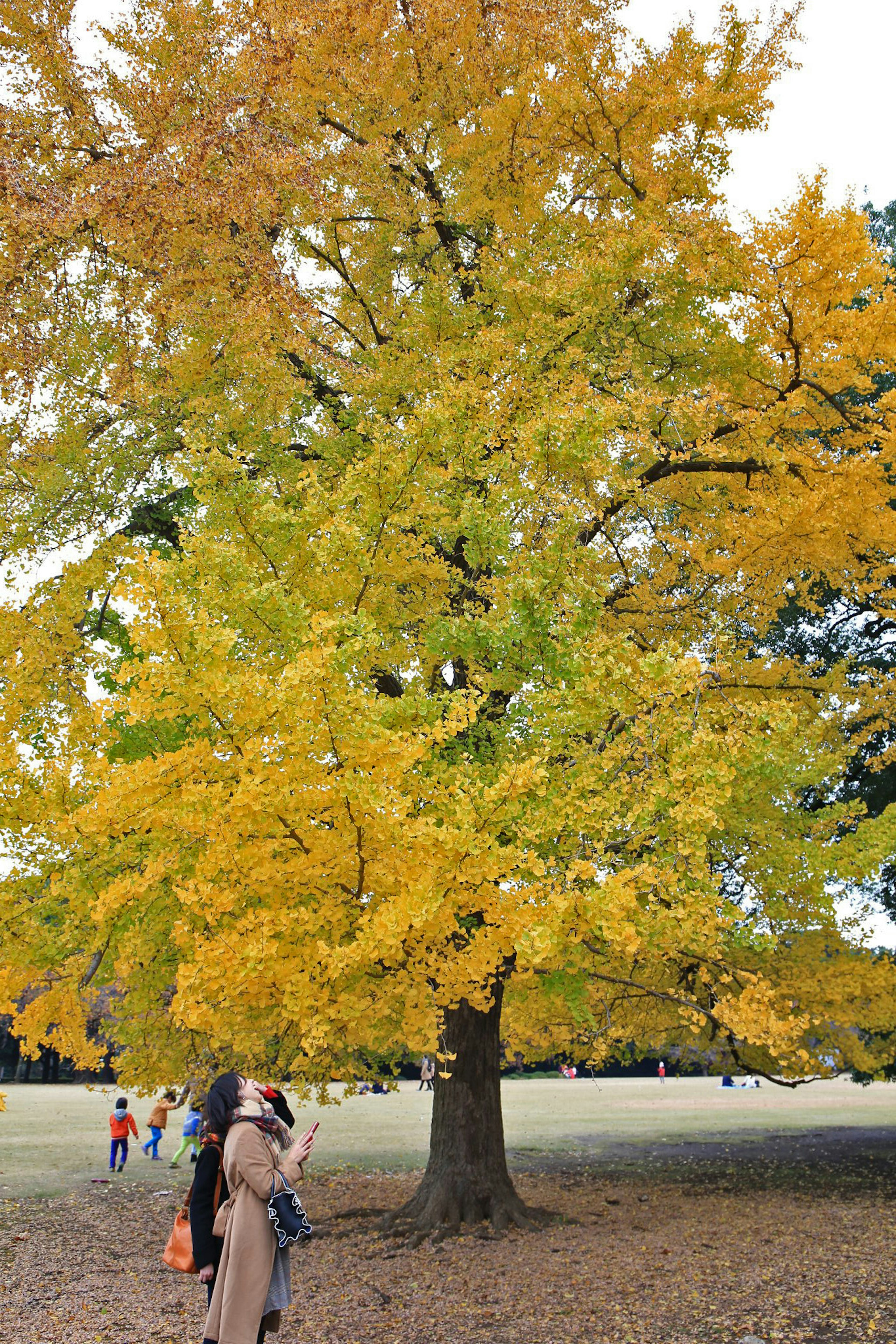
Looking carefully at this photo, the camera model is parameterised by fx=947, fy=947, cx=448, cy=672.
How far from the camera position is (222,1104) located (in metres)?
3.84

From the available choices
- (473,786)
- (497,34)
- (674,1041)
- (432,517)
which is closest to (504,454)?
(432,517)

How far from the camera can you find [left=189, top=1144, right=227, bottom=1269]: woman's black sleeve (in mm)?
3887


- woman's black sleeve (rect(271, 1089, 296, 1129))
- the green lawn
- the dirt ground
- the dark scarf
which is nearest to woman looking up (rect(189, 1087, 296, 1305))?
the dark scarf

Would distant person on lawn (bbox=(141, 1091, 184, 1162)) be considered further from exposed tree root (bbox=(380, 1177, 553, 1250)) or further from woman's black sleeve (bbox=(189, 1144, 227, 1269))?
woman's black sleeve (bbox=(189, 1144, 227, 1269))

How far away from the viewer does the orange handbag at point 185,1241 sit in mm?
3926

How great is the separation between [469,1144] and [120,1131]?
6997 millimetres

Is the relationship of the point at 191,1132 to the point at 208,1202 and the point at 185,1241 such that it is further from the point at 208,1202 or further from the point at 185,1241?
the point at 208,1202

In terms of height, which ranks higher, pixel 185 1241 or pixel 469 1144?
pixel 185 1241

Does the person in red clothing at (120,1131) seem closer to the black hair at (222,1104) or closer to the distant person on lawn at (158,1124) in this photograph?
the distant person on lawn at (158,1124)

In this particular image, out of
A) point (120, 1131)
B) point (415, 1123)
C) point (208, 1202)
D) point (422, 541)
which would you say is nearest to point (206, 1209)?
point (208, 1202)

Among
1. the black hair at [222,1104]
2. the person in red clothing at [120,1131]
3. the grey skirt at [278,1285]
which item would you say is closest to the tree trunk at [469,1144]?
the grey skirt at [278,1285]

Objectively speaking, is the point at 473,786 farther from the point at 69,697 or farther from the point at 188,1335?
the point at 188,1335

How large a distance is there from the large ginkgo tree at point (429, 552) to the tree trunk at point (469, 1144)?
0.04m

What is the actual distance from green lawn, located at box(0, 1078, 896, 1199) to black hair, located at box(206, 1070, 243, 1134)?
371cm
